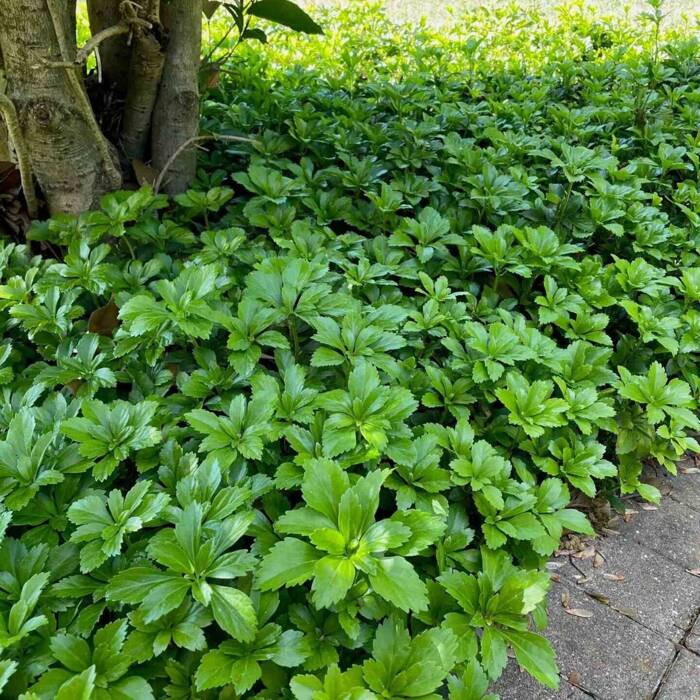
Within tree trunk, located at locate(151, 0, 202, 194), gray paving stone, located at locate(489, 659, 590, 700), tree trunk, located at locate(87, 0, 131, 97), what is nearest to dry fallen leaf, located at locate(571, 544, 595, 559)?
gray paving stone, located at locate(489, 659, 590, 700)

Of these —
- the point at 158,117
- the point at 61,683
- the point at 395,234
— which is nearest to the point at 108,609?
the point at 61,683

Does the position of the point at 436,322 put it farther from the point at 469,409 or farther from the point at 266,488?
the point at 266,488

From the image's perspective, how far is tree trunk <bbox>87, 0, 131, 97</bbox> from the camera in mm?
2609

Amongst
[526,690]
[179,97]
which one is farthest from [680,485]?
[179,97]

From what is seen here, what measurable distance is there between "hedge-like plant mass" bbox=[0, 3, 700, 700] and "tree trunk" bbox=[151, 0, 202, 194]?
0.40 ft

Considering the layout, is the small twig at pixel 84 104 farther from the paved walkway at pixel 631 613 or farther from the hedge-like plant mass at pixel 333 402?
the paved walkway at pixel 631 613

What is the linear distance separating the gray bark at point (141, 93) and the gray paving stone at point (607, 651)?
2384 mm

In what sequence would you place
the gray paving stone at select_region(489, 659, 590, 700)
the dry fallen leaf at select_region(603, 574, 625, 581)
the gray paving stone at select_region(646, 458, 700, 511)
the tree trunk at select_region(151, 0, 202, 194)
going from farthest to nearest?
the tree trunk at select_region(151, 0, 202, 194), the gray paving stone at select_region(646, 458, 700, 511), the dry fallen leaf at select_region(603, 574, 625, 581), the gray paving stone at select_region(489, 659, 590, 700)

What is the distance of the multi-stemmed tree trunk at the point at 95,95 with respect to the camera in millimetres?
2031

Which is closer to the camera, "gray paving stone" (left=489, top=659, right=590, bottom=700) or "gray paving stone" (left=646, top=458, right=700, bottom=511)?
"gray paving stone" (left=489, top=659, right=590, bottom=700)

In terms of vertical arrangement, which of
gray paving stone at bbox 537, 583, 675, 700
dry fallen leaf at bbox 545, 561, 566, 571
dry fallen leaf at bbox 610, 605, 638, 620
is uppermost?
dry fallen leaf at bbox 545, 561, 566, 571

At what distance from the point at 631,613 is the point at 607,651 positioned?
7.0 inches

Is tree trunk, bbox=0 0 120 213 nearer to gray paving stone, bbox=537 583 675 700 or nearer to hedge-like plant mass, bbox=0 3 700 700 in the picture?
hedge-like plant mass, bbox=0 3 700 700

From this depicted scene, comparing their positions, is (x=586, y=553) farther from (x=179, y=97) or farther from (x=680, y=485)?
(x=179, y=97)
